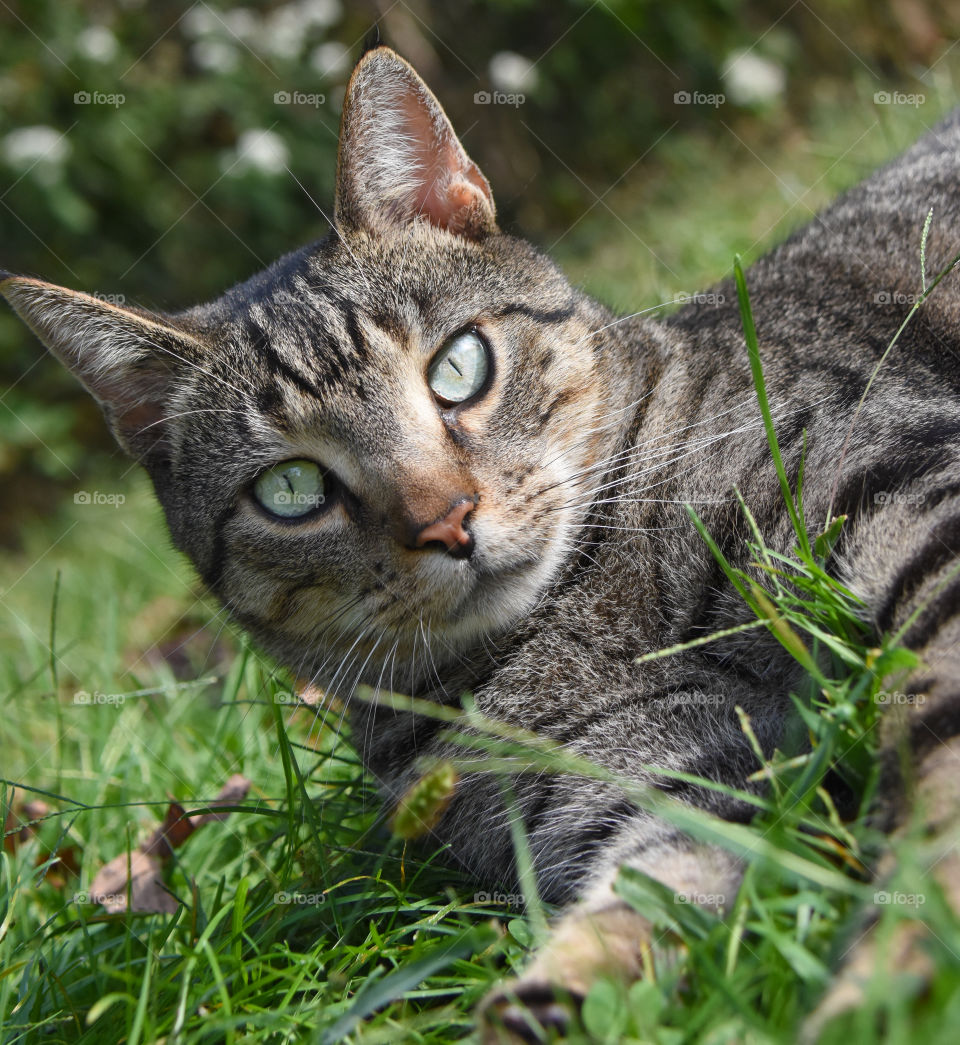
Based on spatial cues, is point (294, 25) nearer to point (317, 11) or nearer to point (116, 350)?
point (317, 11)

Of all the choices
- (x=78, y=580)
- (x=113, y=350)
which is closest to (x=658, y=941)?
(x=113, y=350)

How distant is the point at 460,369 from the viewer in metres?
2.15

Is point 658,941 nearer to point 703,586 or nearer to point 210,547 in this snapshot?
point 703,586

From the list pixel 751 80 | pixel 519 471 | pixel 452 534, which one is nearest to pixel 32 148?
pixel 751 80

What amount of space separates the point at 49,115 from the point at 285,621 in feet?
18.1

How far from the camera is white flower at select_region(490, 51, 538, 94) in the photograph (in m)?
6.23

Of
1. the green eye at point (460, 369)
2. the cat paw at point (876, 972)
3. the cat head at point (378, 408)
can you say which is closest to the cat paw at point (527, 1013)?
the cat paw at point (876, 972)

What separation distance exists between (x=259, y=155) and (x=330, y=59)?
884 millimetres

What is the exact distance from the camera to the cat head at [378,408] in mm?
1938

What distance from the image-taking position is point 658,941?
140cm

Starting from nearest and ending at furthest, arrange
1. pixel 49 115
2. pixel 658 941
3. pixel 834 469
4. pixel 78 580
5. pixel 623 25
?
1. pixel 658 941
2. pixel 834 469
3. pixel 78 580
4. pixel 49 115
5. pixel 623 25

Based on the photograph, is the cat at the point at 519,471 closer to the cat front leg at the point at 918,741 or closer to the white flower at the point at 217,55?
the cat front leg at the point at 918,741

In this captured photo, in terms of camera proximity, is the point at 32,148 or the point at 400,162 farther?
the point at 32,148

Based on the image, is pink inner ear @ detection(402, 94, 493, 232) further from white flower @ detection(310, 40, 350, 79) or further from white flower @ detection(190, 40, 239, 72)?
white flower @ detection(190, 40, 239, 72)
